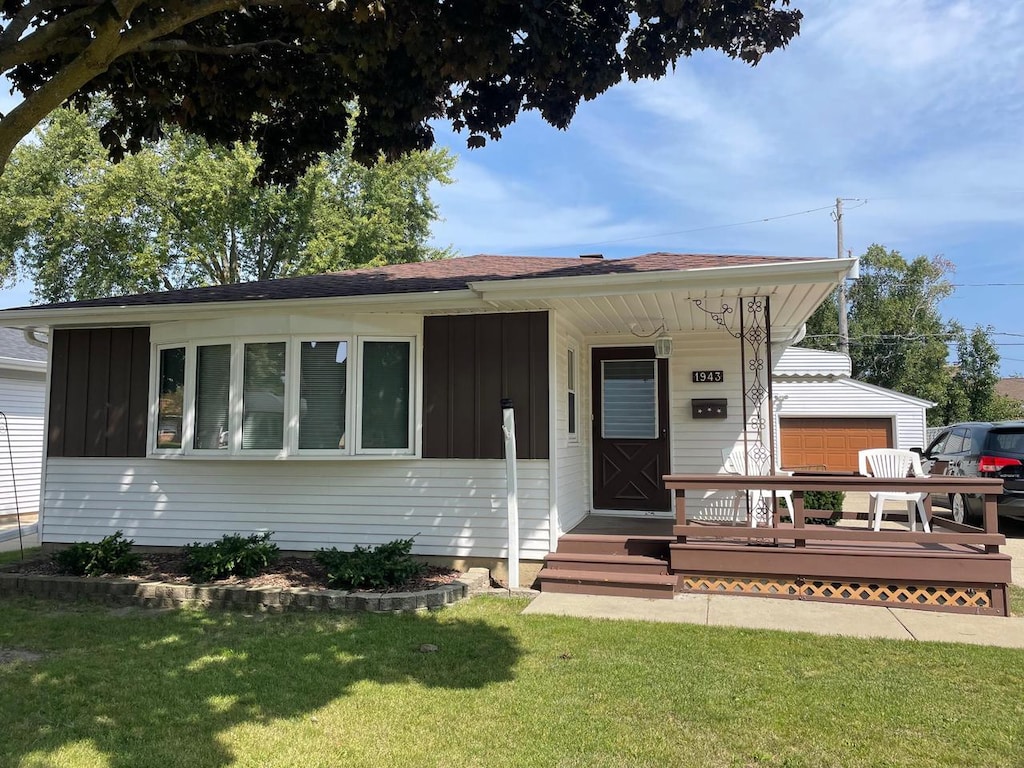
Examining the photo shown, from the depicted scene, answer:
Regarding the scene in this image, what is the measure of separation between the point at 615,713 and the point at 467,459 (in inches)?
136

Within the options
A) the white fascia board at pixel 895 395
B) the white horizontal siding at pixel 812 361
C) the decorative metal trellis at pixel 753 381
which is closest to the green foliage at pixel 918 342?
the white fascia board at pixel 895 395

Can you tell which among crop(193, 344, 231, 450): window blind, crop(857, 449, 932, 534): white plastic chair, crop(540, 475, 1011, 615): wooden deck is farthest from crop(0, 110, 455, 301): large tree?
crop(857, 449, 932, 534): white plastic chair

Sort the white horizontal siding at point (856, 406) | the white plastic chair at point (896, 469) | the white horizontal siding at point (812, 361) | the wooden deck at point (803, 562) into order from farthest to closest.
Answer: the white horizontal siding at point (856, 406), the white horizontal siding at point (812, 361), the white plastic chair at point (896, 469), the wooden deck at point (803, 562)

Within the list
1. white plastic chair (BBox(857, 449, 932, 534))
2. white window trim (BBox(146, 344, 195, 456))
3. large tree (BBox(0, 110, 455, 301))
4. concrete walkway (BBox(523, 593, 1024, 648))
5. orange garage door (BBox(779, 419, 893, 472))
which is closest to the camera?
concrete walkway (BBox(523, 593, 1024, 648))

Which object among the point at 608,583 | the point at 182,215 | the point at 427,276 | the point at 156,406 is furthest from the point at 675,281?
the point at 182,215

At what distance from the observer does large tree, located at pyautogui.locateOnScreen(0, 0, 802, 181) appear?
4195 millimetres

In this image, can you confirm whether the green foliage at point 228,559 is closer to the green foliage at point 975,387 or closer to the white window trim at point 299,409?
the white window trim at point 299,409

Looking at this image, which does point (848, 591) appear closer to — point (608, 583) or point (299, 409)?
point (608, 583)

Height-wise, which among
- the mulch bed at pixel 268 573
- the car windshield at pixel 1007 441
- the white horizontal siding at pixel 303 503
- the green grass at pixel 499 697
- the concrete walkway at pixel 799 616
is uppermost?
the car windshield at pixel 1007 441

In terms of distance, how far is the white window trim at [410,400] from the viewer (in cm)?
657

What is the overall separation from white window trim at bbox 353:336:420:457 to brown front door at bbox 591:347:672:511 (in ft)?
8.16

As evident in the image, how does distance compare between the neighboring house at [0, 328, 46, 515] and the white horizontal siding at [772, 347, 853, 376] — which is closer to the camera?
the neighboring house at [0, 328, 46, 515]

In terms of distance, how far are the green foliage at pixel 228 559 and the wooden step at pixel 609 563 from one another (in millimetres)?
2749

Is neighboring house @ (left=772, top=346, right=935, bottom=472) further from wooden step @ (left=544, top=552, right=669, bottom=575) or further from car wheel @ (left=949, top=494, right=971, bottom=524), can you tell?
wooden step @ (left=544, top=552, right=669, bottom=575)
